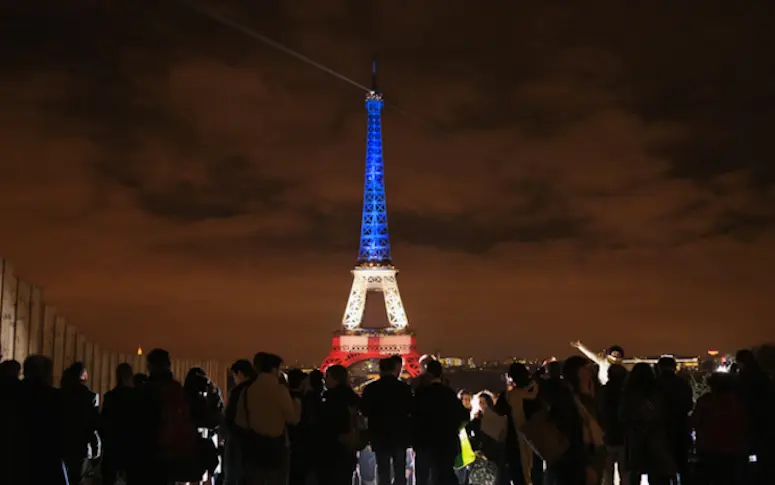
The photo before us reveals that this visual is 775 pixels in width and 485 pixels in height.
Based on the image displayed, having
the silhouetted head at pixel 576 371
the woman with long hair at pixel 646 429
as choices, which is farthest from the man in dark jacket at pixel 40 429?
the woman with long hair at pixel 646 429

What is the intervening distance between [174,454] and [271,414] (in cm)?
123

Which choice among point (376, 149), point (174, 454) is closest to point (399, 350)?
point (376, 149)

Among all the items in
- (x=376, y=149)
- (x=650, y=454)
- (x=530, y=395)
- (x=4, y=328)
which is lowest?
(x=650, y=454)

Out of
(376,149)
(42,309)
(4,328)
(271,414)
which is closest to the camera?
(271,414)

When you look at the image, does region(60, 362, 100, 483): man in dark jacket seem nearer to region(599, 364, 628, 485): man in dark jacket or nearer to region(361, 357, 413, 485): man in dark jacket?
region(361, 357, 413, 485): man in dark jacket

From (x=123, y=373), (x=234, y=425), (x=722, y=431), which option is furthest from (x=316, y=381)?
(x=722, y=431)

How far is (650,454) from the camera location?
10430 mm

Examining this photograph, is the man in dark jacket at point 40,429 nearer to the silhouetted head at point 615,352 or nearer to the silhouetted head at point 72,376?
the silhouetted head at point 72,376

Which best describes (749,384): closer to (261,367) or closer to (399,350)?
(261,367)

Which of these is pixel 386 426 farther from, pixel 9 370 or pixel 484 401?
pixel 9 370

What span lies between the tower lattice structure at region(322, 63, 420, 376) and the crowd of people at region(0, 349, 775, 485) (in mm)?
90081

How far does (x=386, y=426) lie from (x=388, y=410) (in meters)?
0.20

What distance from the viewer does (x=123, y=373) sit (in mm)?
10602

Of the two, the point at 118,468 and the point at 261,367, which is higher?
the point at 261,367
